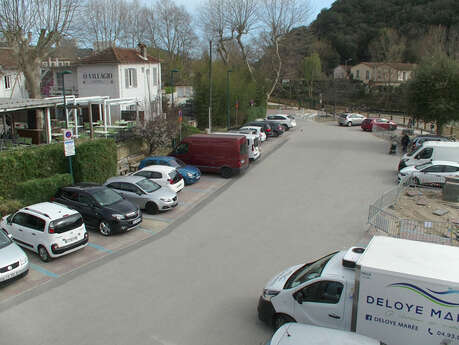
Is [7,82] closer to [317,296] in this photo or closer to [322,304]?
[317,296]

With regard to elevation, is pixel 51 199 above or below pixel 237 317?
above

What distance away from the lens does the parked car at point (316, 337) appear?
20.6ft

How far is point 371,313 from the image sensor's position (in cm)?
689

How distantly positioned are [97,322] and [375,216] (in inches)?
374

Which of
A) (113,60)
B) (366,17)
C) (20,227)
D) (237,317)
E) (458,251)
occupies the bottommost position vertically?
(237,317)

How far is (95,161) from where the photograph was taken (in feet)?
58.2

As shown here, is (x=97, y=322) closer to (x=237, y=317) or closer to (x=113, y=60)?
(x=237, y=317)

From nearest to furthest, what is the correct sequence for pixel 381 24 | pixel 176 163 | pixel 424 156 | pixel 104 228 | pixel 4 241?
pixel 4 241, pixel 104 228, pixel 176 163, pixel 424 156, pixel 381 24

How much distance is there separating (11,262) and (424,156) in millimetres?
19170

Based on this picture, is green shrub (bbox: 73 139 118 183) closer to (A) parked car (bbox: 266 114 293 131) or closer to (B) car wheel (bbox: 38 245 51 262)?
(B) car wheel (bbox: 38 245 51 262)

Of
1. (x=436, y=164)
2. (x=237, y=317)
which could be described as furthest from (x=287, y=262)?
(x=436, y=164)

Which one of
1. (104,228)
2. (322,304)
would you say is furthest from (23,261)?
(322,304)

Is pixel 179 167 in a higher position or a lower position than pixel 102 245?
higher

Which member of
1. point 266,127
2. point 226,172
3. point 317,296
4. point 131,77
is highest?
point 131,77
